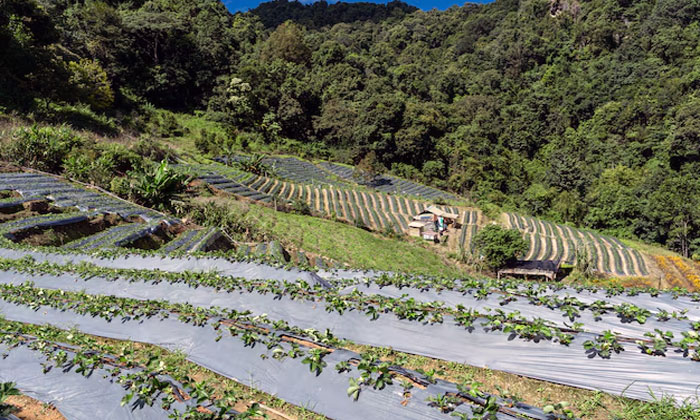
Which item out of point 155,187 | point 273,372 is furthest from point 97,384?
point 155,187

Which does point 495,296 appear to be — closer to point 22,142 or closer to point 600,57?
point 22,142

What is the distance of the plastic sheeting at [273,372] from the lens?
9.52 ft

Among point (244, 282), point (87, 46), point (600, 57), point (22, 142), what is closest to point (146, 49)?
point (87, 46)

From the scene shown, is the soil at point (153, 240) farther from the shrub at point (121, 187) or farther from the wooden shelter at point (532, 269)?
the wooden shelter at point (532, 269)

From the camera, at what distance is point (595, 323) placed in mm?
3959

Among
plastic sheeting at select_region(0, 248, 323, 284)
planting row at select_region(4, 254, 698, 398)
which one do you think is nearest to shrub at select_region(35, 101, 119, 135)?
plastic sheeting at select_region(0, 248, 323, 284)

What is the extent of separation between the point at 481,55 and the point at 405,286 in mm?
72695

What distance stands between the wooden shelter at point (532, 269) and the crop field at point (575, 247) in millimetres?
3077

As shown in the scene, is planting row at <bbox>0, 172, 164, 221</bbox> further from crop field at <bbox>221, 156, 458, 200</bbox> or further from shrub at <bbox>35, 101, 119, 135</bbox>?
crop field at <bbox>221, 156, 458, 200</bbox>

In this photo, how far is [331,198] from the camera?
22.8m

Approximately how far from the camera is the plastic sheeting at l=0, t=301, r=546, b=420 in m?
2.90

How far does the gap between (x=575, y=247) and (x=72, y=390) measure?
72.5ft

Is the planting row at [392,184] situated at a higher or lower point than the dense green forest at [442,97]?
lower

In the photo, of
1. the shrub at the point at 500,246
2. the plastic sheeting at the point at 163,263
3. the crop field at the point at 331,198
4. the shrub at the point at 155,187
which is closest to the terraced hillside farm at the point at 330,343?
the plastic sheeting at the point at 163,263
